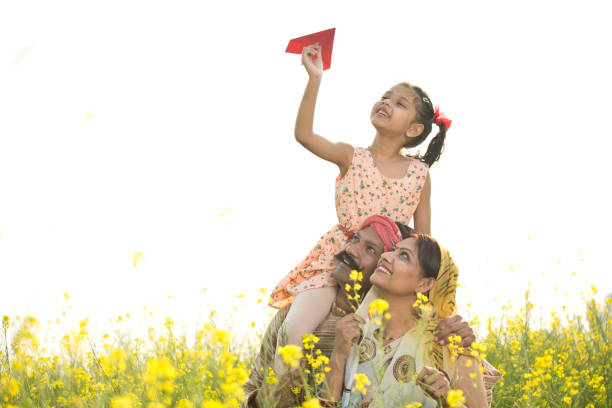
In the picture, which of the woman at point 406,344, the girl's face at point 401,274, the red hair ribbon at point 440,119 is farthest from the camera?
the red hair ribbon at point 440,119

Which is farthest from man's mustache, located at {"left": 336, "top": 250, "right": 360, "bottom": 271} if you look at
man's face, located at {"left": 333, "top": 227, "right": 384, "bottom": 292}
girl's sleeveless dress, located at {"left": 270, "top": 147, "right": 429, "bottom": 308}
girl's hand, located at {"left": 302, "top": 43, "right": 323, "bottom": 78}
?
girl's hand, located at {"left": 302, "top": 43, "right": 323, "bottom": 78}

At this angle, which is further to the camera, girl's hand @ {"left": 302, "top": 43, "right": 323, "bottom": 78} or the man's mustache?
girl's hand @ {"left": 302, "top": 43, "right": 323, "bottom": 78}

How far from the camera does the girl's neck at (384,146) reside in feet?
13.9

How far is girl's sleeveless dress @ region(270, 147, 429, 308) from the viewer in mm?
4062

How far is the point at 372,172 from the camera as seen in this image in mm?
4176

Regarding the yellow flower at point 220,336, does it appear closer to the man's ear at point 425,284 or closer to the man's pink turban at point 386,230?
the man's ear at point 425,284

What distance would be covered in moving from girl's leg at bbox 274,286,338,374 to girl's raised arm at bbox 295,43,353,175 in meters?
0.91

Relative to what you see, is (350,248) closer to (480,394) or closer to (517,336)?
(480,394)

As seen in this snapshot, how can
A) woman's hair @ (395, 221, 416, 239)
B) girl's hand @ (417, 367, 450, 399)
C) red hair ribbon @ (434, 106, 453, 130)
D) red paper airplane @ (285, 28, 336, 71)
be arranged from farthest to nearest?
red hair ribbon @ (434, 106, 453, 130) < red paper airplane @ (285, 28, 336, 71) < woman's hair @ (395, 221, 416, 239) < girl's hand @ (417, 367, 450, 399)

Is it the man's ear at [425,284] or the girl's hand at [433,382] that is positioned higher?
the man's ear at [425,284]

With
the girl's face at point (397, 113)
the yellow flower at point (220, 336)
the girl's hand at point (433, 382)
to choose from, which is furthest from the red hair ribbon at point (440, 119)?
the yellow flower at point (220, 336)

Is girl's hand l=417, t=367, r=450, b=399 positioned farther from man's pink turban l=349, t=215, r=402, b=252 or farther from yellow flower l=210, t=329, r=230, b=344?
yellow flower l=210, t=329, r=230, b=344

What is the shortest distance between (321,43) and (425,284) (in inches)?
67.9

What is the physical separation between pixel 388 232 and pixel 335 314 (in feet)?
1.94
